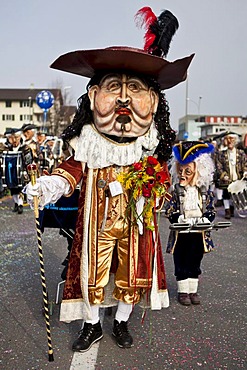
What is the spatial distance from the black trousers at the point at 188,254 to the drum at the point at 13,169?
18.4ft

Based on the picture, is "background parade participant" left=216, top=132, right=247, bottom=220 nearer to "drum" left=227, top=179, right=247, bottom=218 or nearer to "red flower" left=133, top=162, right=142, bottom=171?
"drum" left=227, top=179, right=247, bottom=218

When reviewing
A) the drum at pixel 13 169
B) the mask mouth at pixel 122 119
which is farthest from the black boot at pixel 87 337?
the drum at pixel 13 169

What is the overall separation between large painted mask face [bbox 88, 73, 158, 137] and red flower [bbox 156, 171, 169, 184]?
347mm

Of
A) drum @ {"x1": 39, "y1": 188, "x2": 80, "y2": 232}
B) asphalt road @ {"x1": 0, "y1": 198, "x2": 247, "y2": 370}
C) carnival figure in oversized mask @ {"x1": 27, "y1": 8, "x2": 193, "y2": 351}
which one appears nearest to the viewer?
asphalt road @ {"x1": 0, "y1": 198, "x2": 247, "y2": 370}

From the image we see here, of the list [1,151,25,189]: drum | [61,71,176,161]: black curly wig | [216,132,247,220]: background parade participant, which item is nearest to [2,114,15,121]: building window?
[1,151,25,189]: drum

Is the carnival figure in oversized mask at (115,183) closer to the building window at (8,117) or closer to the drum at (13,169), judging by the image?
the drum at (13,169)

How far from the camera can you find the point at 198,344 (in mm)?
3566

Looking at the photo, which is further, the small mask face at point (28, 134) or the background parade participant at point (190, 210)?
the small mask face at point (28, 134)

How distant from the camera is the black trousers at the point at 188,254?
445 centimetres

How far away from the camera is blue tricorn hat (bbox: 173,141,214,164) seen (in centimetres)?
441

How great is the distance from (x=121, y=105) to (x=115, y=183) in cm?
59

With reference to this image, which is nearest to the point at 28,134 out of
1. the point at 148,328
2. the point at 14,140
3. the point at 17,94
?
the point at 14,140

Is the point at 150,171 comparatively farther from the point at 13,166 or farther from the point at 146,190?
the point at 13,166

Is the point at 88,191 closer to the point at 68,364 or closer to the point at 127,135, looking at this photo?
the point at 127,135
